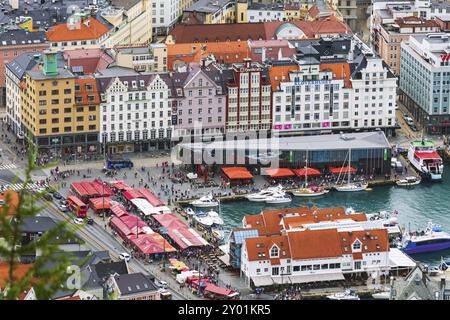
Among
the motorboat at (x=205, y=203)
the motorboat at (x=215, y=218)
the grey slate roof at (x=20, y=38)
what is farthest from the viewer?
the grey slate roof at (x=20, y=38)

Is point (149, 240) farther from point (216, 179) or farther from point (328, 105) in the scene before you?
point (328, 105)

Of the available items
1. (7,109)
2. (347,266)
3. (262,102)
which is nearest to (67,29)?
(7,109)

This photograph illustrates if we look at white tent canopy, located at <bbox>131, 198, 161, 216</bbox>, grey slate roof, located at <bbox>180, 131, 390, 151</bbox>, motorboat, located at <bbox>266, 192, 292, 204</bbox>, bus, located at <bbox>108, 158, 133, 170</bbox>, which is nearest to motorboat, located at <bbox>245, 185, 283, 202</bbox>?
motorboat, located at <bbox>266, 192, 292, 204</bbox>

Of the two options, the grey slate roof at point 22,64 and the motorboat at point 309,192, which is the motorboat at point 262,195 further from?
the grey slate roof at point 22,64

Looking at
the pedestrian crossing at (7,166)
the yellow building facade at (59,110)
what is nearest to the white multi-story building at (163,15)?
the yellow building facade at (59,110)

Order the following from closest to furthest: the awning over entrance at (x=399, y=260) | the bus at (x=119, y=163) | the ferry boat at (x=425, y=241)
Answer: the awning over entrance at (x=399, y=260), the ferry boat at (x=425, y=241), the bus at (x=119, y=163)

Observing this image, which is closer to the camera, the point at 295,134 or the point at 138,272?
the point at 138,272

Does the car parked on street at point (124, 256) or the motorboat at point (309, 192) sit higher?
the motorboat at point (309, 192)
